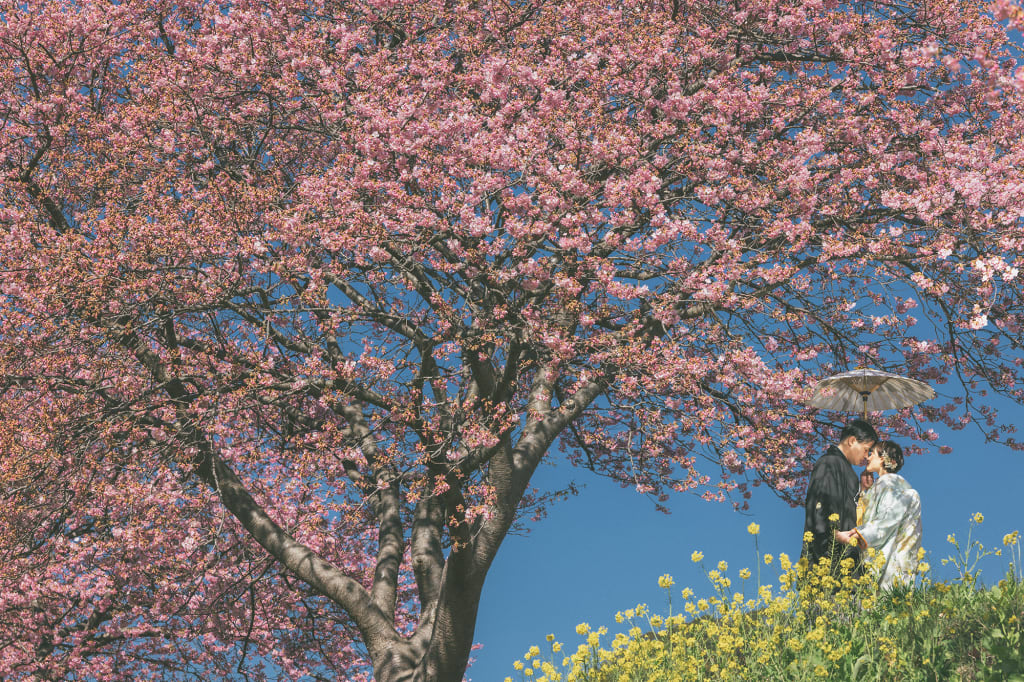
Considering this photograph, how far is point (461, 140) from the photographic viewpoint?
35.7 feet

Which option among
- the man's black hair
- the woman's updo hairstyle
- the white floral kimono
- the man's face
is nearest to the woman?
the white floral kimono

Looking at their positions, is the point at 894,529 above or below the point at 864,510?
below

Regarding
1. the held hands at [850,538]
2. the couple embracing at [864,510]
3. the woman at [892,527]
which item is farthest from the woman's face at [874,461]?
the held hands at [850,538]

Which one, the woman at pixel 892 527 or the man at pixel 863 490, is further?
the man at pixel 863 490

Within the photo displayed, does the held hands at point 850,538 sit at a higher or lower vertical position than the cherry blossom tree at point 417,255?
lower

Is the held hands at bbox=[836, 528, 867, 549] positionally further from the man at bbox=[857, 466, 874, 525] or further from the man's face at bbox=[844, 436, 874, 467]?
the man's face at bbox=[844, 436, 874, 467]

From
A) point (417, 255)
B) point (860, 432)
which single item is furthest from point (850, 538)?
point (417, 255)

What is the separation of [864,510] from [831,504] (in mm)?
340

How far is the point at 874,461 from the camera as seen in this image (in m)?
9.85

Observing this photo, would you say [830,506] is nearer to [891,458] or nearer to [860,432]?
[891,458]

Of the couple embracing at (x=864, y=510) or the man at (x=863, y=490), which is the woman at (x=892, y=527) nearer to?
the couple embracing at (x=864, y=510)

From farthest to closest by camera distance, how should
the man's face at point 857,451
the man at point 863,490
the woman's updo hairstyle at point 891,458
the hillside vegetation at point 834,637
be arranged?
1. the man's face at point 857,451
2. the woman's updo hairstyle at point 891,458
3. the man at point 863,490
4. the hillside vegetation at point 834,637

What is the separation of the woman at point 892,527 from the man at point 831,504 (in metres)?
0.20

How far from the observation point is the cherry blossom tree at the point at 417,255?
10.4m
